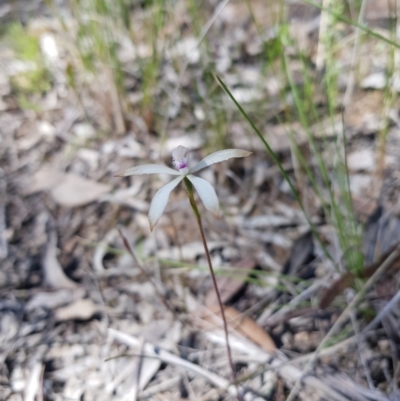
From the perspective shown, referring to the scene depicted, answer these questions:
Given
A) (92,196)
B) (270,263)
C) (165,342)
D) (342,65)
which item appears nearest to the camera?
(165,342)

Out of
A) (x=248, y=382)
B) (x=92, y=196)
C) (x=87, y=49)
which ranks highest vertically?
(x=87, y=49)

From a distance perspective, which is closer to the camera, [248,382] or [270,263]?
[248,382]

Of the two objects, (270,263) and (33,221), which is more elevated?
(33,221)

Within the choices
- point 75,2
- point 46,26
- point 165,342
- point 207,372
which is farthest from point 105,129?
point 207,372

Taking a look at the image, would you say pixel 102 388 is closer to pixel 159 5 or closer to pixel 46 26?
pixel 159 5

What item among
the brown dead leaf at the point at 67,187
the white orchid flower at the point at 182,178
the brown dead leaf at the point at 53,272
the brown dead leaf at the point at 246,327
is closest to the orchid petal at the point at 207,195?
the white orchid flower at the point at 182,178

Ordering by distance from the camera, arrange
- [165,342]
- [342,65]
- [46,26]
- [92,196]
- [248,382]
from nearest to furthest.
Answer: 1. [248,382]
2. [165,342]
3. [92,196]
4. [342,65]
5. [46,26]

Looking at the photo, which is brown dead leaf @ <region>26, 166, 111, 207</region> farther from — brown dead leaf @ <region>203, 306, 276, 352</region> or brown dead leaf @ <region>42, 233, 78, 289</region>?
brown dead leaf @ <region>203, 306, 276, 352</region>

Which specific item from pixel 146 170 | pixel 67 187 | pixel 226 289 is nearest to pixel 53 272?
pixel 67 187

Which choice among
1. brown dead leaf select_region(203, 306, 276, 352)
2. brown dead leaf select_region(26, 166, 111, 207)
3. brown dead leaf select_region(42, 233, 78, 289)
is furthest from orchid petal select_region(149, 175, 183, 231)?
brown dead leaf select_region(26, 166, 111, 207)
